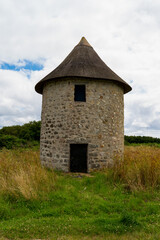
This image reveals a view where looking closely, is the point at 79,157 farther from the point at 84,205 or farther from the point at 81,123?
the point at 84,205

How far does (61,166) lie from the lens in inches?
350

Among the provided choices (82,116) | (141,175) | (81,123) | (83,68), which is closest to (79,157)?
(81,123)

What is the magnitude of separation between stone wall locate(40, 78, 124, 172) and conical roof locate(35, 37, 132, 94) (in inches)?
13.2

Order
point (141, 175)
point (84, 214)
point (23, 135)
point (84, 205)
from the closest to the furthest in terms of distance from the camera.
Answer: point (84, 214) → point (84, 205) → point (141, 175) → point (23, 135)

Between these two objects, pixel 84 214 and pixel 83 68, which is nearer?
pixel 84 214

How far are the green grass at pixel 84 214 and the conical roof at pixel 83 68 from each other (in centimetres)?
477

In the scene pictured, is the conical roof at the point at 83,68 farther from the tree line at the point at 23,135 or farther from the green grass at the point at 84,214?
the tree line at the point at 23,135

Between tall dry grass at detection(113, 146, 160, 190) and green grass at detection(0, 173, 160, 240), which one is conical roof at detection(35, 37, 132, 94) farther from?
green grass at detection(0, 173, 160, 240)

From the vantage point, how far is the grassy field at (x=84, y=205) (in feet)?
13.6

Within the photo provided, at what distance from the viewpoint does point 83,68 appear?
9297mm

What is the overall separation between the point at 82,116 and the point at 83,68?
224 cm

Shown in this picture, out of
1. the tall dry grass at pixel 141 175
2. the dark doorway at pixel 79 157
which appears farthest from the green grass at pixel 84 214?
the dark doorway at pixel 79 157

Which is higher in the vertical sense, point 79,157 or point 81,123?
point 81,123

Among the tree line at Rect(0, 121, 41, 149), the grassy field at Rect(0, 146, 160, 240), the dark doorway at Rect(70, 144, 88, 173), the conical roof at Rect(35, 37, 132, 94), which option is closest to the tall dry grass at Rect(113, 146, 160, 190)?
the grassy field at Rect(0, 146, 160, 240)
